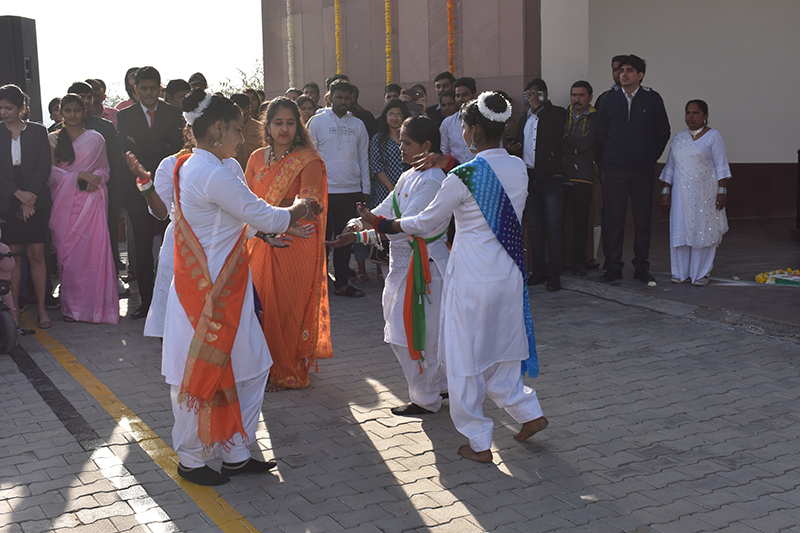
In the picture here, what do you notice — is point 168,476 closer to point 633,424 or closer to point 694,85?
point 633,424

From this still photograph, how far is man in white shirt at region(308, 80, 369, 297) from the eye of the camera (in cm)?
888

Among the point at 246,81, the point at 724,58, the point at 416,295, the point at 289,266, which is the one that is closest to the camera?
the point at 416,295

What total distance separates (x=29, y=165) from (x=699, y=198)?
21.5ft

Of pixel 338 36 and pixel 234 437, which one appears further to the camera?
pixel 338 36

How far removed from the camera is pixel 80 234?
792 centimetres

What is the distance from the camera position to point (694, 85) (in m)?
13.4

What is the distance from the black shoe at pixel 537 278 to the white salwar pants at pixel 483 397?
4.66 meters

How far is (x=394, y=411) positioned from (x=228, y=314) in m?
1.56

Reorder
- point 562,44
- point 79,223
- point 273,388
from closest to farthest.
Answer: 1. point 273,388
2. point 79,223
3. point 562,44

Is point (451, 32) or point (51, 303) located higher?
point (451, 32)

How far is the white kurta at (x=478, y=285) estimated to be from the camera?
4.35 m

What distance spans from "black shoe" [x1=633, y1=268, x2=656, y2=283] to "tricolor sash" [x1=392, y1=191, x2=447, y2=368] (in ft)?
14.1

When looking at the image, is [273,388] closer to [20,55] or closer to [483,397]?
[483,397]

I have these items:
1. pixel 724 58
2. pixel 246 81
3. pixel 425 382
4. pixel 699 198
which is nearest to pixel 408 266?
pixel 425 382
